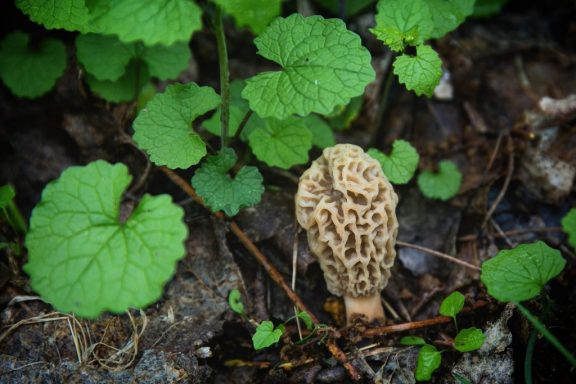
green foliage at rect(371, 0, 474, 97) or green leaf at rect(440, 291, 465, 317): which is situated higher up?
green foliage at rect(371, 0, 474, 97)

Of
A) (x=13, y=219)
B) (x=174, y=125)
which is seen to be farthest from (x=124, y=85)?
(x=13, y=219)

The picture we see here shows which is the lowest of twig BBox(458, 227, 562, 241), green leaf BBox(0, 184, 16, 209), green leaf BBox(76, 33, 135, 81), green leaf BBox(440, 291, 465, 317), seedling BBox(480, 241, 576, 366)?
twig BBox(458, 227, 562, 241)

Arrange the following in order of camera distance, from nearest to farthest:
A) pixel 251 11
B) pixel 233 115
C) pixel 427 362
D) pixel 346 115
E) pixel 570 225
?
pixel 251 11, pixel 570 225, pixel 427 362, pixel 233 115, pixel 346 115

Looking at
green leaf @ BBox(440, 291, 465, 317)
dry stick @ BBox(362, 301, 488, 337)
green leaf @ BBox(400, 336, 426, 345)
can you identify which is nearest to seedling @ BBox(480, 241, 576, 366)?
green leaf @ BBox(440, 291, 465, 317)

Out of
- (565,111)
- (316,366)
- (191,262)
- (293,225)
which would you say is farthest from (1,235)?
(565,111)

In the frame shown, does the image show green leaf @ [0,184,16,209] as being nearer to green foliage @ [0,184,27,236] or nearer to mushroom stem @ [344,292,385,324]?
green foliage @ [0,184,27,236]

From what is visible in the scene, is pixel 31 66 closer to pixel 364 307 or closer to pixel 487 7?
pixel 364 307

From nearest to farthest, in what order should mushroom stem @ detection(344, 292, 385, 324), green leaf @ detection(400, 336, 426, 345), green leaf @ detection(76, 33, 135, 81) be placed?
green leaf @ detection(400, 336, 426, 345), mushroom stem @ detection(344, 292, 385, 324), green leaf @ detection(76, 33, 135, 81)
